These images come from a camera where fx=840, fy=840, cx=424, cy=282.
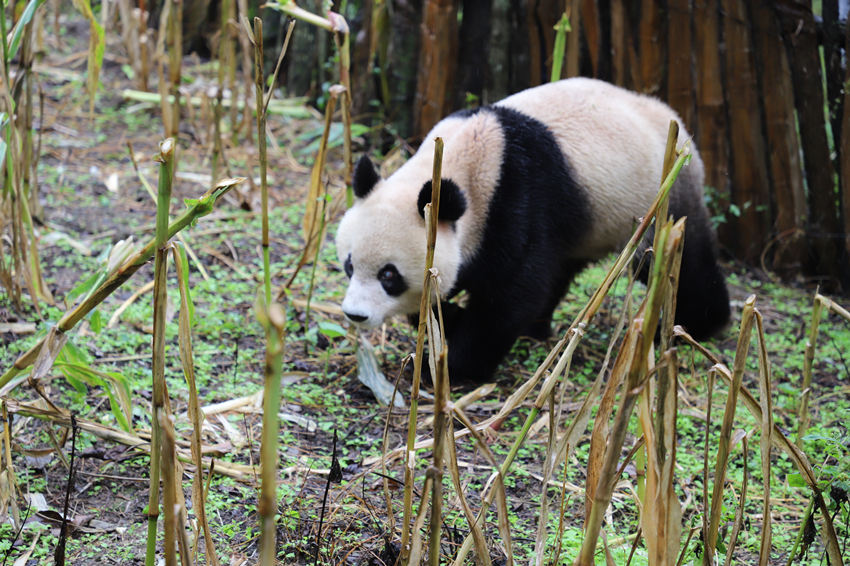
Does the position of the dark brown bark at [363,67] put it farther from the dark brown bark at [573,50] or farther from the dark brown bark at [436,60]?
the dark brown bark at [573,50]

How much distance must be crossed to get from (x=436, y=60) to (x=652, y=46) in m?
1.33

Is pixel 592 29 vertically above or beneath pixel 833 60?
above

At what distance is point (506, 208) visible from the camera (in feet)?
11.3

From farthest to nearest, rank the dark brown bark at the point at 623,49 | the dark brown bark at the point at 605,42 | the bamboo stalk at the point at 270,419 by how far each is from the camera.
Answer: the dark brown bark at the point at 605,42, the dark brown bark at the point at 623,49, the bamboo stalk at the point at 270,419

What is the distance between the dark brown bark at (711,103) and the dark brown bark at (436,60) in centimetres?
149

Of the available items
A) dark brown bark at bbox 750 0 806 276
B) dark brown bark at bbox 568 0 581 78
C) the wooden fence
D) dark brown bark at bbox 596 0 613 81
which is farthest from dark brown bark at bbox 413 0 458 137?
dark brown bark at bbox 750 0 806 276

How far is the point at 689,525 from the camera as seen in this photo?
2.29m

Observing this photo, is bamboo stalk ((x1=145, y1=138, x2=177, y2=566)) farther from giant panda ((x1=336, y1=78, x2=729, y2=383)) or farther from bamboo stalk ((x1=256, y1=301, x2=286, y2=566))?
giant panda ((x1=336, y1=78, x2=729, y2=383))

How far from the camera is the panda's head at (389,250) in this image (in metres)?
3.23

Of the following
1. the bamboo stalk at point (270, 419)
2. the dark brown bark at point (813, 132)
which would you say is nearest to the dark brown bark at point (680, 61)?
the dark brown bark at point (813, 132)

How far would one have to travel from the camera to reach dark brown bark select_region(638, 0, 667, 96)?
4758mm

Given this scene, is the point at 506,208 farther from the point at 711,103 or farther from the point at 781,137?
the point at 781,137

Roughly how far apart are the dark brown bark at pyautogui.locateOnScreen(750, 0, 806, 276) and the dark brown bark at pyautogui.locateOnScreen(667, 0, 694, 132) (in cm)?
35

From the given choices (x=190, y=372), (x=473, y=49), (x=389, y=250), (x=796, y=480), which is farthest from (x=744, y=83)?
(x=190, y=372)
